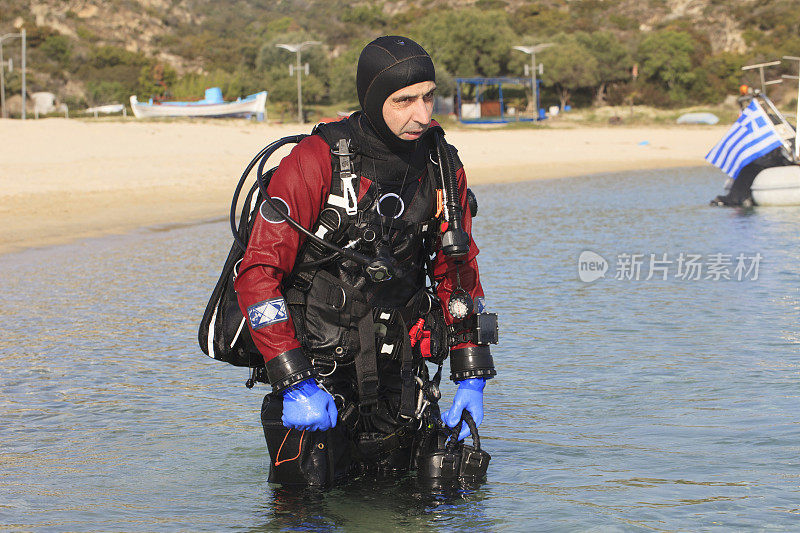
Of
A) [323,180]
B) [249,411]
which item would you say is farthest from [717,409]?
[323,180]

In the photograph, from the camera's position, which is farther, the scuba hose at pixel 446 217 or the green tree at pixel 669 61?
the green tree at pixel 669 61

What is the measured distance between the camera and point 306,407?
336 cm

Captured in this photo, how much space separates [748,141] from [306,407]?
54.3 feet

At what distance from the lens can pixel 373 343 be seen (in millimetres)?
3635

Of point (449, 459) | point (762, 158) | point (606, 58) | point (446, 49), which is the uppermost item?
point (446, 49)

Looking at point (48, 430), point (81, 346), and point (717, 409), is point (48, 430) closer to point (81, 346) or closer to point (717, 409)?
point (81, 346)

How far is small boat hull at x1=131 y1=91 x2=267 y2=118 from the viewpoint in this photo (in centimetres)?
4472

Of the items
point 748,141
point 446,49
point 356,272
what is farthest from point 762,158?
point 446,49

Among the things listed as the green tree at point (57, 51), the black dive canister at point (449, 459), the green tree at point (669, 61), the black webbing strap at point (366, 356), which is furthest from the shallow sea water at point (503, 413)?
the green tree at point (57, 51)

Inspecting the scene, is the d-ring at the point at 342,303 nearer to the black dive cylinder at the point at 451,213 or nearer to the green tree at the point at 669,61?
the black dive cylinder at the point at 451,213

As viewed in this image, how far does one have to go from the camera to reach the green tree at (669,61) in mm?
61938

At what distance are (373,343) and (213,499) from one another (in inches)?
51.6

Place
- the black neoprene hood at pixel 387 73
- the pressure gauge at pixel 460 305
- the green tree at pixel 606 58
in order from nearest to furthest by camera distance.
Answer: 1. the black neoprene hood at pixel 387 73
2. the pressure gauge at pixel 460 305
3. the green tree at pixel 606 58

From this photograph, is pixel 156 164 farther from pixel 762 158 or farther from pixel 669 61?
pixel 669 61
